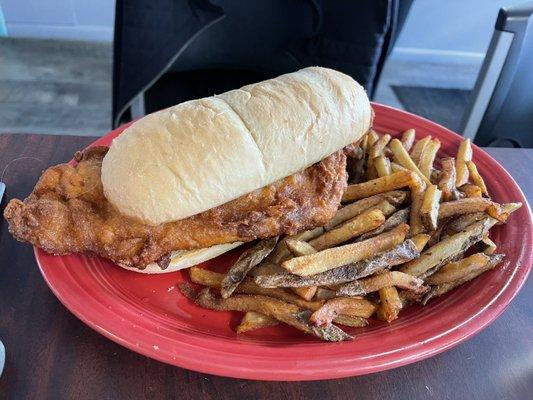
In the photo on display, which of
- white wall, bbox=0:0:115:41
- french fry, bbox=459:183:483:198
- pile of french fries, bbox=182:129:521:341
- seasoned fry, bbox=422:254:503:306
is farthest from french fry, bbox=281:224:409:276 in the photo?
white wall, bbox=0:0:115:41

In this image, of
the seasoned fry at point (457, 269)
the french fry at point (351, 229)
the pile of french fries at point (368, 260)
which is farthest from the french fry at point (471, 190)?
the french fry at point (351, 229)

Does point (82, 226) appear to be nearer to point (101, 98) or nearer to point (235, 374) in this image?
point (235, 374)

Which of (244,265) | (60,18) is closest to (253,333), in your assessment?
(244,265)

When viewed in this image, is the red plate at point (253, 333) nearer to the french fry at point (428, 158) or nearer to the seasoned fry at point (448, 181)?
the seasoned fry at point (448, 181)

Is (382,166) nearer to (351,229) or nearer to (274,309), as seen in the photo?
(351,229)

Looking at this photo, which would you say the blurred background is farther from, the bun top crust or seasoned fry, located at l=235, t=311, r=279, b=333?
seasoned fry, located at l=235, t=311, r=279, b=333

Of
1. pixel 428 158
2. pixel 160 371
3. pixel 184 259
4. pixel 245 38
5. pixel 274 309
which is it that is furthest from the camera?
pixel 245 38

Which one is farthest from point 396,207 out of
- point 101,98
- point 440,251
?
point 101,98
